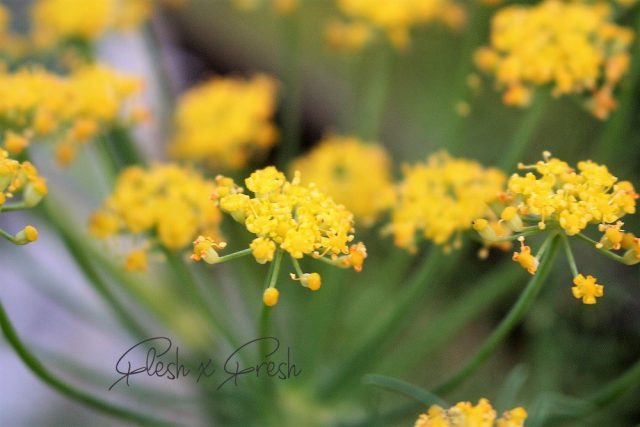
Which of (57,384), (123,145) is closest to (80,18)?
(123,145)

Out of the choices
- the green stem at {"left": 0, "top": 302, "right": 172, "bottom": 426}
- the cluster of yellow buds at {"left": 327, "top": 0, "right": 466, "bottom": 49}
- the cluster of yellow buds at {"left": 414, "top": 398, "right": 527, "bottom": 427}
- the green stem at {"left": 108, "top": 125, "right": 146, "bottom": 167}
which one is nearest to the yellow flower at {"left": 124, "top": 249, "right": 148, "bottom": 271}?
the green stem at {"left": 0, "top": 302, "right": 172, "bottom": 426}

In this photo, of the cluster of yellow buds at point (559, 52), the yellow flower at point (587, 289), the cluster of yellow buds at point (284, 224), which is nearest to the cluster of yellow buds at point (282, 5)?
the cluster of yellow buds at point (559, 52)

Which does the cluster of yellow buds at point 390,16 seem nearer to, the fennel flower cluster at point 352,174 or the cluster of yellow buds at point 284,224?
the fennel flower cluster at point 352,174

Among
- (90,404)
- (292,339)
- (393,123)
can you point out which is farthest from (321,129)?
(90,404)

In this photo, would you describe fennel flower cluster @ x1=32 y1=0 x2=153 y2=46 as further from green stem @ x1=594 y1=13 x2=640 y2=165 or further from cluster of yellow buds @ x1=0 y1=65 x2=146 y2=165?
green stem @ x1=594 y1=13 x2=640 y2=165

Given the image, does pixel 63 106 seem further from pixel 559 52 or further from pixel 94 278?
pixel 559 52

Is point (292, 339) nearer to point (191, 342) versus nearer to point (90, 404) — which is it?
point (191, 342)

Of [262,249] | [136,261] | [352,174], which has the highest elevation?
[262,249]
